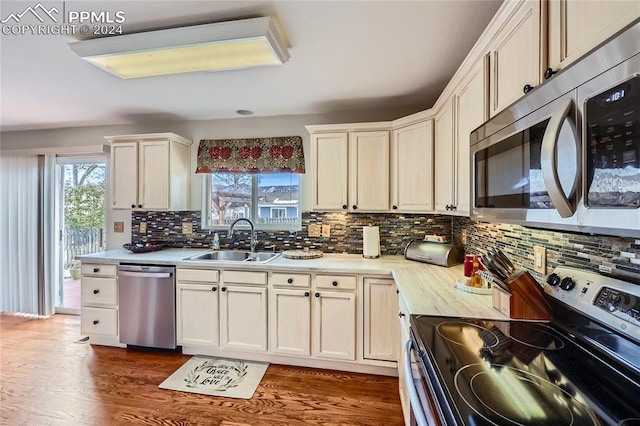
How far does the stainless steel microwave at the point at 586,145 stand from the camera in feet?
1.92

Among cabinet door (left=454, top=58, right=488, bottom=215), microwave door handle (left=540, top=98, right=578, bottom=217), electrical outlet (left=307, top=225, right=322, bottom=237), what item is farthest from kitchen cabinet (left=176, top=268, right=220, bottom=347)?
microwave door handle (left=540, top=98, right=578, bottom=217)

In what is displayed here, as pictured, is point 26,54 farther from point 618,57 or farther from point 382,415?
point 382,415

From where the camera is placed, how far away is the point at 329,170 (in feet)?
8.99

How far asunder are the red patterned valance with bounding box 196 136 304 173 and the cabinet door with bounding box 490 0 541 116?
79.6 inches

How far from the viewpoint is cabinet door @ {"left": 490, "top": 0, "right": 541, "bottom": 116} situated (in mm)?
994

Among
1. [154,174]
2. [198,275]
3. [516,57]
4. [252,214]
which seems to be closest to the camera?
[516,57]

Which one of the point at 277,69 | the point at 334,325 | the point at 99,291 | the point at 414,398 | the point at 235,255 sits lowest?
the point at 334,325

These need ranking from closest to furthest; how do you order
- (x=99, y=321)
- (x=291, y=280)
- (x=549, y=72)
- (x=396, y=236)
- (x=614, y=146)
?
(x=614, y=146) → (x=549, y=72) → (x=291, y=280) → (x=99, y=321) → (x=396, y=236)

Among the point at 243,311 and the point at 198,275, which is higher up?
the point at 198,275

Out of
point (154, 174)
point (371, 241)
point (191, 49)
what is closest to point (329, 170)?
point (371, 241)

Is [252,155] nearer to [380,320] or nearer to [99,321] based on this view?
[380,320]

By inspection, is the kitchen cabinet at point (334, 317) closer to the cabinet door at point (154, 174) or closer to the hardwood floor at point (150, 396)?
the hardwood floor at point (150, 396)

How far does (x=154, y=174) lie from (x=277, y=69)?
6.01ft

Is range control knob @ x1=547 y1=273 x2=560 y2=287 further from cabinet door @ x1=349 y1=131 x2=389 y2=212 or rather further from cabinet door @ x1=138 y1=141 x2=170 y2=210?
cabinet door @ x1=138 y1=141 x2=170 y2=210
